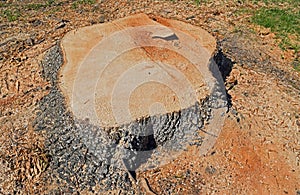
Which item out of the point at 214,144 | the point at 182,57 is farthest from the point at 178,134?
the point at 182,57

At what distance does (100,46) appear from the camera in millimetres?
7918

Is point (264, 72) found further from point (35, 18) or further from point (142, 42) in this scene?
point (35, 18)

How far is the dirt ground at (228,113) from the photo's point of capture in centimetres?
711

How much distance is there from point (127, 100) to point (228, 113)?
8.23 feet

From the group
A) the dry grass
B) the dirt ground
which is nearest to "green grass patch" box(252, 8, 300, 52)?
the dirt ground

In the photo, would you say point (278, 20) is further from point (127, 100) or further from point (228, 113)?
point (127, 100)

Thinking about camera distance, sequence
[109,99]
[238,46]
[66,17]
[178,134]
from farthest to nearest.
Result: 1. [66,17]
2. [238,46]
3. [178,134]
4. [109,99]

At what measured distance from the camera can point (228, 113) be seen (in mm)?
8359

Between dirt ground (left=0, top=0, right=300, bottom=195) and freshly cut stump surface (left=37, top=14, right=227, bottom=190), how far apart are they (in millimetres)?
296

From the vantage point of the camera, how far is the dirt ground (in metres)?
7.11

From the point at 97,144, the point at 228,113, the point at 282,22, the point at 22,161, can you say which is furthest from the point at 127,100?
the point at 282,22

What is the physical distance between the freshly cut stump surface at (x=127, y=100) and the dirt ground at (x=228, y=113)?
30 cm

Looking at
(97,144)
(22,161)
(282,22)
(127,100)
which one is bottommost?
(282,22)

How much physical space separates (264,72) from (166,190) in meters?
4.09
